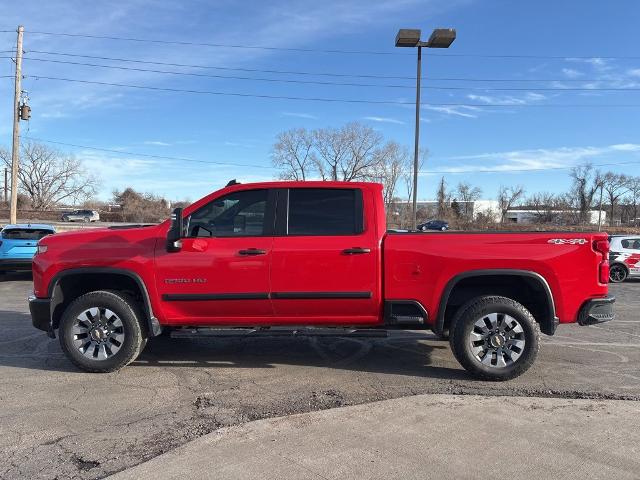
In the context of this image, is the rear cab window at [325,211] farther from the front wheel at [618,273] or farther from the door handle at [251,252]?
the front wheel at [618,273]

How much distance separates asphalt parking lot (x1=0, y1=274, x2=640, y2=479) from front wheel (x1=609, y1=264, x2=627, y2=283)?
30.6 feet

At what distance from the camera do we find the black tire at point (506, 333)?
17.3ft

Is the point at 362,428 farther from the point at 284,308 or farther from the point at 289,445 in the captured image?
the point at 284,308

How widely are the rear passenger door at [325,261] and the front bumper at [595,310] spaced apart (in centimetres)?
206

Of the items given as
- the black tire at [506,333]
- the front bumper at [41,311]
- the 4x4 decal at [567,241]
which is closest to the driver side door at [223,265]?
the front bumper at [41,311]

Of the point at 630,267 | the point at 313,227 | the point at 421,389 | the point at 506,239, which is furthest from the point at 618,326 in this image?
the point at 630,267

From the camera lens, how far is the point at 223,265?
17.8 feet

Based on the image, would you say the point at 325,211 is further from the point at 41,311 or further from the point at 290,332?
the point at 41,311

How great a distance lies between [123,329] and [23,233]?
32.2ft

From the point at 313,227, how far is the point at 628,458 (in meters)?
3.31

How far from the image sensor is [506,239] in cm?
534

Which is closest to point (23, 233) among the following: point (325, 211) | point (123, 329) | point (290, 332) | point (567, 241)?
point (123, 329)

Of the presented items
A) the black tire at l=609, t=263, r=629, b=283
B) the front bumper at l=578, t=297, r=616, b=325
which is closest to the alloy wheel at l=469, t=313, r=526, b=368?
the front bumper at l=578, t=297, r=616, b=325

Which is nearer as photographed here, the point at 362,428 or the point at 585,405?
the point at 362,428
